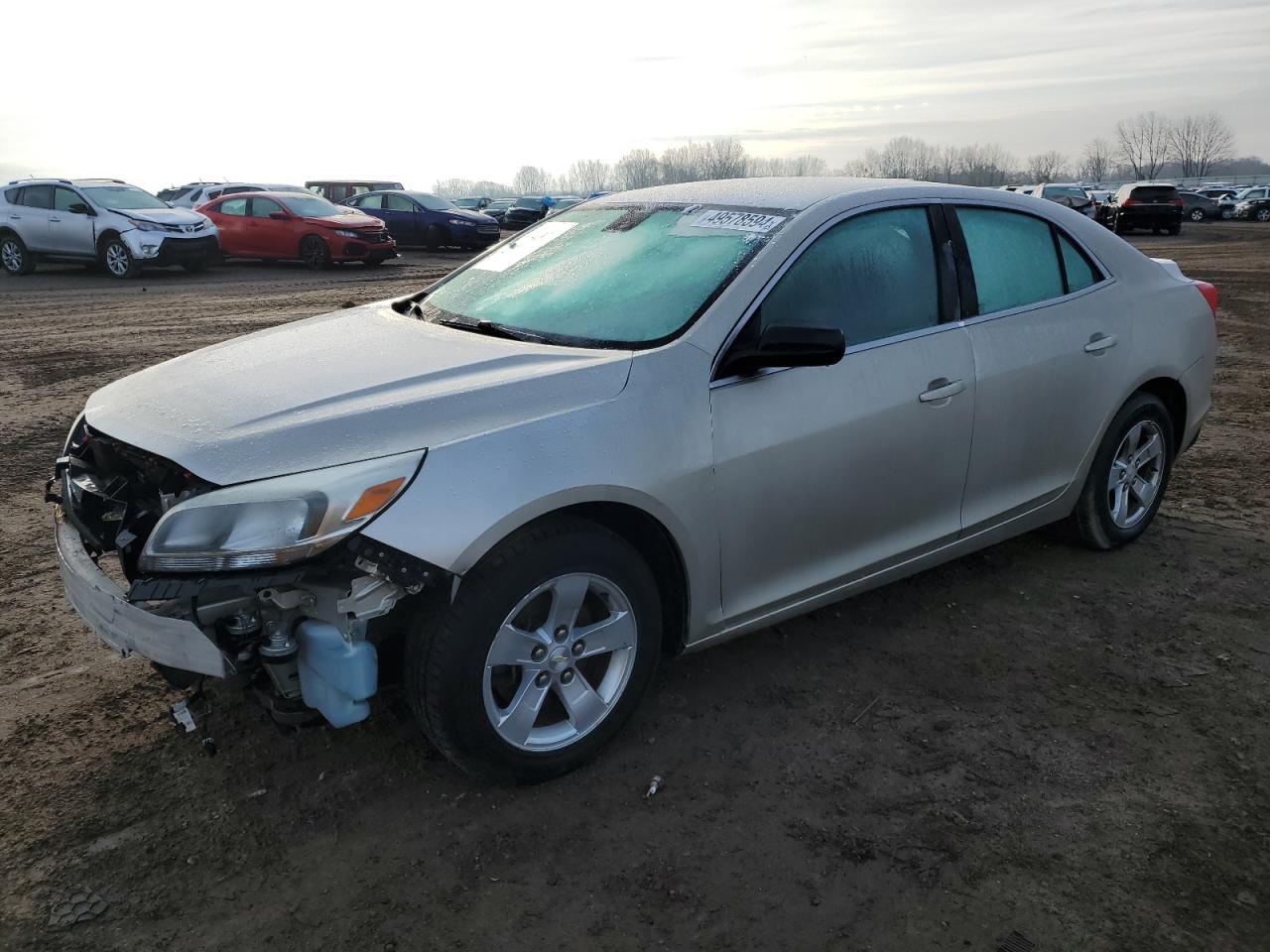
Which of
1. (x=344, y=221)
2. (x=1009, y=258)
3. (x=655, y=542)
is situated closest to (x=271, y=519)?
(x=655, y=542)

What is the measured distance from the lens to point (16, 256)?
18.0 metres

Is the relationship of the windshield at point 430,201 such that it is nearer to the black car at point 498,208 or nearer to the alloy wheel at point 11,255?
the alloy wheel at point 11,255

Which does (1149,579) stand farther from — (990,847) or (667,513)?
(667,513)

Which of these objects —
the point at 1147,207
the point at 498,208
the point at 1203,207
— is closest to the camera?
the point at 1147,207

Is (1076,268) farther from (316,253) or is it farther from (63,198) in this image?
(63,198)

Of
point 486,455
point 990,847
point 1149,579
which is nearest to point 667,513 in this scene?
point 486,455

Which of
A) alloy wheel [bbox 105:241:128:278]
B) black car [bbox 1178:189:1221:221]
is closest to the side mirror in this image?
alloy wheel [bbox 105:241:128:278]

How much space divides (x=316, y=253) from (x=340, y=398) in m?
17.9

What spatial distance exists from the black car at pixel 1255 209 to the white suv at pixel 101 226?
43004 millimetres

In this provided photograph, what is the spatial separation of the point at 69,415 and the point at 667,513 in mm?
5989

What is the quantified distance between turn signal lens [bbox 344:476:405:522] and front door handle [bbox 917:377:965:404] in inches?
74.0

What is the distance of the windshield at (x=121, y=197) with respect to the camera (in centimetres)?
1706

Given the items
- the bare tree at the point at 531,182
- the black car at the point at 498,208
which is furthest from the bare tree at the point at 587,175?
the black car at the point at 498,208

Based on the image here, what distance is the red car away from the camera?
62.8 feet
